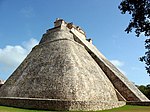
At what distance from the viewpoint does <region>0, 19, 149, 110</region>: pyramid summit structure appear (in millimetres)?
18923

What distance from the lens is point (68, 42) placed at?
27.7 metres

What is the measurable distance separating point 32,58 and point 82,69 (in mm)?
7407

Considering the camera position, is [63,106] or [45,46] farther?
[45,46]

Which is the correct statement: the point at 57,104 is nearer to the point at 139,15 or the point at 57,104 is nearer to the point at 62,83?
the point at 62,83

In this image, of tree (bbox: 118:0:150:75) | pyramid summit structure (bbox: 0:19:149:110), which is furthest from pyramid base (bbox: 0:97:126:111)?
tree (bbox: 118:0:150:75)

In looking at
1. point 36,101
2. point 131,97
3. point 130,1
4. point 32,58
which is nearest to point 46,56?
point 32,58

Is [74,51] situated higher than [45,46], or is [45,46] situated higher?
[45,46]

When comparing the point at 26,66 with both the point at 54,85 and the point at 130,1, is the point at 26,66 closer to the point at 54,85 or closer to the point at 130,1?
the point at 54,85

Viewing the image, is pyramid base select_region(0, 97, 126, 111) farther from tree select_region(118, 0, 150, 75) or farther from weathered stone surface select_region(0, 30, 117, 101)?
tree select_region(118, 0, 150, 75)

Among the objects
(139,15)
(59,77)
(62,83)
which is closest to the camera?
(139,15)

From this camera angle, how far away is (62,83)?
67.9 feet

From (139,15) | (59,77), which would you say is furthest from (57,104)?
(139,15)

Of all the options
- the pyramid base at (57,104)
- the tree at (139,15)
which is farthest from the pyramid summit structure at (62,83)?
the tree at (139,15)

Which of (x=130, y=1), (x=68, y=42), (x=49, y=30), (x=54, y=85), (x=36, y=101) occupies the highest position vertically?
(x=49, y=30)
